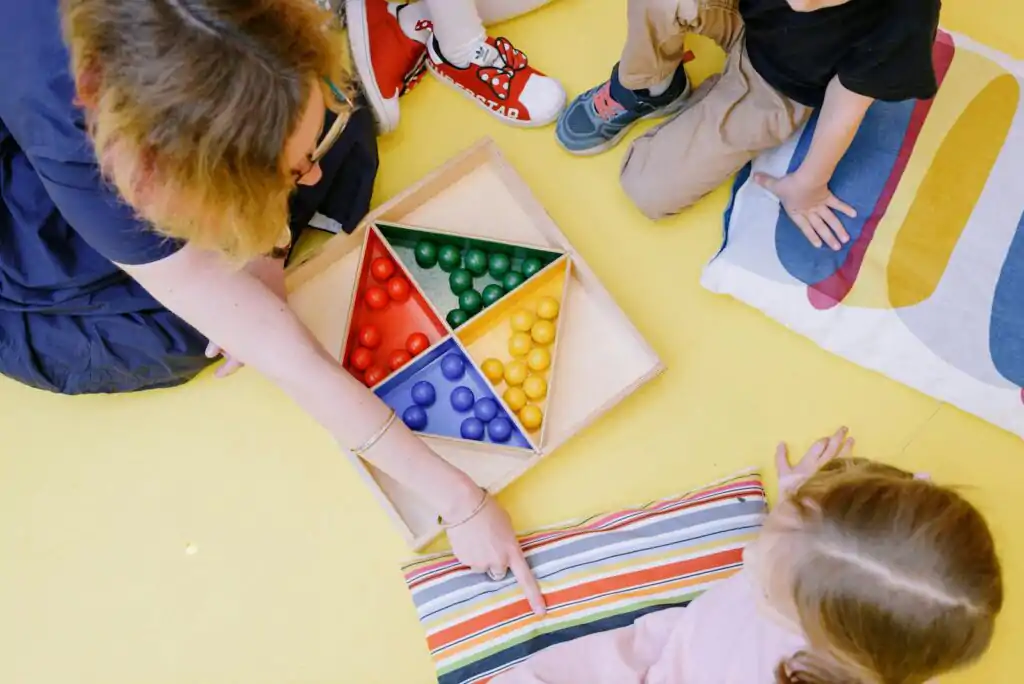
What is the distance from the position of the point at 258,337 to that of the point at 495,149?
18.7 inches

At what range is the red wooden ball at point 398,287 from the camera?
1190 mm

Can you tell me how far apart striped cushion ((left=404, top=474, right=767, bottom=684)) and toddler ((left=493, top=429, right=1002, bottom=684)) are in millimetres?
215

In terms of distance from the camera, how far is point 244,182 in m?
0.62

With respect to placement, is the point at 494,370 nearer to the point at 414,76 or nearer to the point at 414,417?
the point at 414,417

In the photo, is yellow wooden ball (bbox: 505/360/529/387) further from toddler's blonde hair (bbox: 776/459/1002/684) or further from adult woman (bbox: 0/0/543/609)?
toddler's blonde hair (bbox: 776/459/1002/684)

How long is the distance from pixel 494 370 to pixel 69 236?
0.54 meters

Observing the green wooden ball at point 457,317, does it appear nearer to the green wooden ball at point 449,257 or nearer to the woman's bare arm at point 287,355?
the green wooden ball at point 449,257

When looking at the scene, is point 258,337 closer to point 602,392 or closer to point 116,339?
point 116,339

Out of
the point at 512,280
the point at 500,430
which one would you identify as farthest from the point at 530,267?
the point at 500,430

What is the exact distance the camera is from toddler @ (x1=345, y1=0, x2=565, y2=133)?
1227mm

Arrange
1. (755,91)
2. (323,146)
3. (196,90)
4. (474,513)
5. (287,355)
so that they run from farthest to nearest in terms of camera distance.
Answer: (755,91)
(474,513)
(287,355)
(323,146)
(196,90)

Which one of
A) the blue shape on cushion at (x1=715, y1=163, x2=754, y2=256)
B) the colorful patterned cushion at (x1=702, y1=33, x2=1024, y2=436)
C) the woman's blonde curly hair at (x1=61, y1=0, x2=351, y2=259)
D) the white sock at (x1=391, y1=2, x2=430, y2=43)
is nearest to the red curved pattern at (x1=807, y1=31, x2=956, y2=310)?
the colorful patterned cushion at (x1=702, y1=33, x2=1024, y2=436)

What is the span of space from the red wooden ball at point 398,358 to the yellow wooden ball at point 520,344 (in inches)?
5.6

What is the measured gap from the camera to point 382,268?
3.94ft
